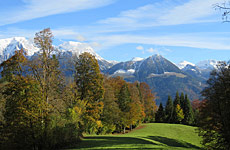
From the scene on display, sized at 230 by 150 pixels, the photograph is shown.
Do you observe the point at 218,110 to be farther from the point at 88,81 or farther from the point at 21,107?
the point at 21,107

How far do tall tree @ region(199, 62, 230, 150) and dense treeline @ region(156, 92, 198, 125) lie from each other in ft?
202

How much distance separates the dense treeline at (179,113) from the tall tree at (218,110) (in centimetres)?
6170

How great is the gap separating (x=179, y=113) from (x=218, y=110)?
2499 inches

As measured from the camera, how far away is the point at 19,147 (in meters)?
23.8

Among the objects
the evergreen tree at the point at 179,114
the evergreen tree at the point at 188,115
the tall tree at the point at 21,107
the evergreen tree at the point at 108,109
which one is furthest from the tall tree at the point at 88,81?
the evergreen tree at the point at 188,115

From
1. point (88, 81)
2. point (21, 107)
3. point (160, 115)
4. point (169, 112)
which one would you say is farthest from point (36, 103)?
point (160, 115)

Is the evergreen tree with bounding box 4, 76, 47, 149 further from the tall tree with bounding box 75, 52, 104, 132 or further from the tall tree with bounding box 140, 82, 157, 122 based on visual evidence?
the tall tree with bounding box 140, 82, 157, 122

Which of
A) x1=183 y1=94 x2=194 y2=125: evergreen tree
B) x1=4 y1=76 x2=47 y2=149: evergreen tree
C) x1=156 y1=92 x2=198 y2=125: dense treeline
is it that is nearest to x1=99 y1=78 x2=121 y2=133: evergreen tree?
x1=4 y1=76 x2=47 y2=149: evergreen tree

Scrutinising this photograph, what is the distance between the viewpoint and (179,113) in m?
85.2

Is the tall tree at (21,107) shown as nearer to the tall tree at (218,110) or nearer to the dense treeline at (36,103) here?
the dense treeline at (36,103)

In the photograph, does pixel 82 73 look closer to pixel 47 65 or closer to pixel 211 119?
pixel 47 65

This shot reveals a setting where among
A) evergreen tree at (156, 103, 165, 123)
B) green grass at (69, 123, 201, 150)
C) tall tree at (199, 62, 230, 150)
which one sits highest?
tall tree at (199, 62, 230, 150)

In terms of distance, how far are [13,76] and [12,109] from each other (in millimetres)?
3592

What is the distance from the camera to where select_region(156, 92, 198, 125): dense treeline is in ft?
281
